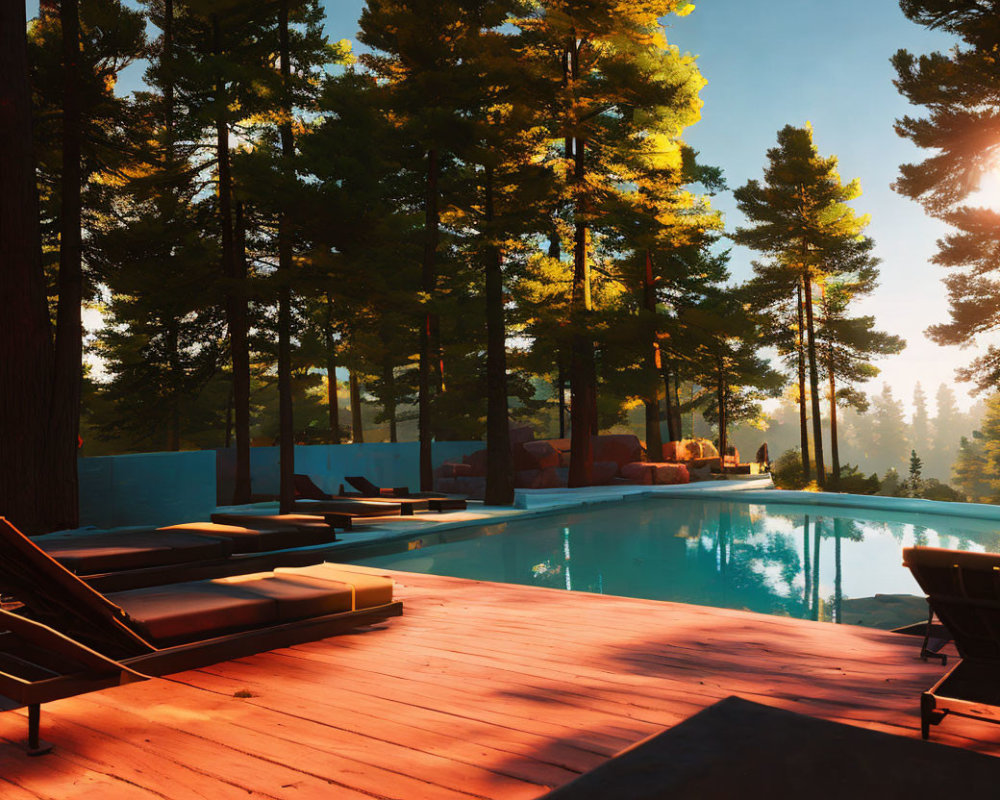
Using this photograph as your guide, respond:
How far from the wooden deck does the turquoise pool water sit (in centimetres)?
319

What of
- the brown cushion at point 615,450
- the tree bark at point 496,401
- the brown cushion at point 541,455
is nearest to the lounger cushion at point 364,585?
the tree bark at point 496,401

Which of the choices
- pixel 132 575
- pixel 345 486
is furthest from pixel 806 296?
pixel 132 575

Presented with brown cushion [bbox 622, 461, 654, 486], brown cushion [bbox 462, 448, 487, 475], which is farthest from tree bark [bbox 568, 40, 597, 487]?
brown cushion [bbox 462, 448, 487, 475]

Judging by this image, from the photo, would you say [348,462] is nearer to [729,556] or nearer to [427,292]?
[427,292]

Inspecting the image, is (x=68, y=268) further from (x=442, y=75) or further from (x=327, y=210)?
(x=442, y=75)

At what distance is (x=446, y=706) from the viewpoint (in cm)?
311

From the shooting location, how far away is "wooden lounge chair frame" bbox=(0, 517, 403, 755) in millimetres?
2605

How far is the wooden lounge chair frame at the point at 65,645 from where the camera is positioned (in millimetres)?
2605

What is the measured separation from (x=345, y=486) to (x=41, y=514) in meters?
9.60

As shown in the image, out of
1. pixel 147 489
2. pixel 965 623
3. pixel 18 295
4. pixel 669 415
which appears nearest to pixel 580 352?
pixel 669 415

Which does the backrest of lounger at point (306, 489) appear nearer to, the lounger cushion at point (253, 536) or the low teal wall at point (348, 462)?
the low teal wall at point (348, 462)

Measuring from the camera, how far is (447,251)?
2316 cm

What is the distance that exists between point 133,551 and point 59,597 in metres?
3.32

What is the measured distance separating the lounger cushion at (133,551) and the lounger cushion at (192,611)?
1.77m
